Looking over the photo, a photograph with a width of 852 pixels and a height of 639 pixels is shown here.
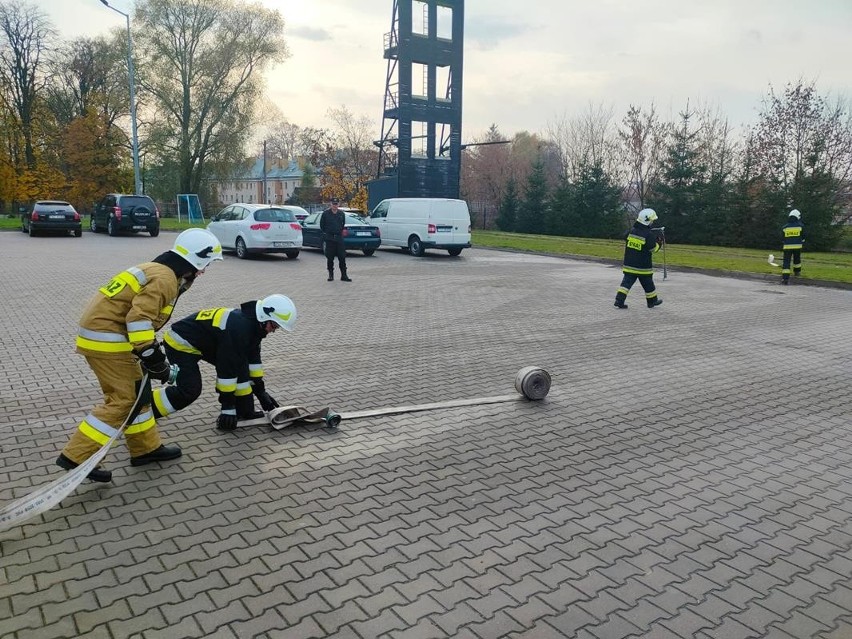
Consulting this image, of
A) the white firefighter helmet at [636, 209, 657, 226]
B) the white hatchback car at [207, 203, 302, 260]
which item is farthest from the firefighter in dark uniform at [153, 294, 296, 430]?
the white hatchback car at [207, 203, 302, 260]

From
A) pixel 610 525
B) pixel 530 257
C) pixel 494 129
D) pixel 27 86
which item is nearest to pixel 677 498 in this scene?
pixel 610 525

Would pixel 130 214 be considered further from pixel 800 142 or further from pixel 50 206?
pixel 800 142

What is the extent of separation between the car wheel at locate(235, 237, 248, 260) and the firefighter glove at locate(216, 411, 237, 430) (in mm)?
15450

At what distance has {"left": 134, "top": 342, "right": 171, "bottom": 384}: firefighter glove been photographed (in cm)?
409

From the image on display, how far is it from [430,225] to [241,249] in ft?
20.0

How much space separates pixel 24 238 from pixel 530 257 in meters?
20.3

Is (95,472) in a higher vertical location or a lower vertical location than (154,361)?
lower

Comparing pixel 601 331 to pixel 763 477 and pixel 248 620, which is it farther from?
pixel 248 620

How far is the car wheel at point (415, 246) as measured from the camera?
2244cm

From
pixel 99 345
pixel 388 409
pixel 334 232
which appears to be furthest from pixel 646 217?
pixel 99 345

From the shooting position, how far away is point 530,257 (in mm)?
24156

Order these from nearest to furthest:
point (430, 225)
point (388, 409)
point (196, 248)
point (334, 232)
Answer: point (196, 248) → point (388, 409) → point (334, 232) → point (430, 225)

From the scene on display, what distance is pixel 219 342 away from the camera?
5.11 metres

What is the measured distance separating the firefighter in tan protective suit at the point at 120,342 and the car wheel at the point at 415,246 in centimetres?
1813
